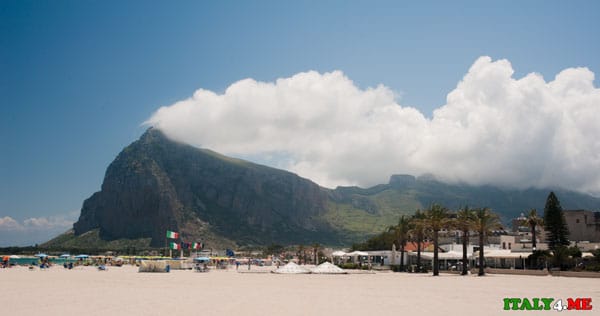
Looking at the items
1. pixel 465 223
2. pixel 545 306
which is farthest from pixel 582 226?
pixel 545 306

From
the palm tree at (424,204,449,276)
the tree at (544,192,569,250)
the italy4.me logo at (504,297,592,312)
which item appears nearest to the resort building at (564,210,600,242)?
the tree at (544,192,569,250)

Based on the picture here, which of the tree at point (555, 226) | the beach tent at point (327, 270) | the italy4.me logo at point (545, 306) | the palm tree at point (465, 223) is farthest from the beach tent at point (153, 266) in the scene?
the tree at point (555, 226)

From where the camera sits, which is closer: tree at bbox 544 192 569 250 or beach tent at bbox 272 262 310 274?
beach tent at bbox 272 262 310 274

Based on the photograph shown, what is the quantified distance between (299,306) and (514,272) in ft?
144

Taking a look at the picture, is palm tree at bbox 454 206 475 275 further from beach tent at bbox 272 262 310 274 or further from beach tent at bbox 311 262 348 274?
beach tent at bbox 272 262 310 274

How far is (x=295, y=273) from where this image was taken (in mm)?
56938

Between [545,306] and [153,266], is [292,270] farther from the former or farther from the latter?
[545,306]

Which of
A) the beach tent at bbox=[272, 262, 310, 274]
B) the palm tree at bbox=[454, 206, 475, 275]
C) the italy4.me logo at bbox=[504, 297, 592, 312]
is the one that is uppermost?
the palm tree at bbox=[454, 206, 475, 275]

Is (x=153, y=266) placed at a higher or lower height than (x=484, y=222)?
lower

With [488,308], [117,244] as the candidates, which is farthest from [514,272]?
[117,244]

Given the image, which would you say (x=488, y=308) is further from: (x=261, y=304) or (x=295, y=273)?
(x=295, y=273)

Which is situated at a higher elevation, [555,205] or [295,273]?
[555,205]

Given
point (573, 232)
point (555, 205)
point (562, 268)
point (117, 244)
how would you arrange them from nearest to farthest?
point (562, 268) < point (555, 205) < point (573, 232) < point (117, 244)

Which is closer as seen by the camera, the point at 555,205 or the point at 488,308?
the point at 488,308
